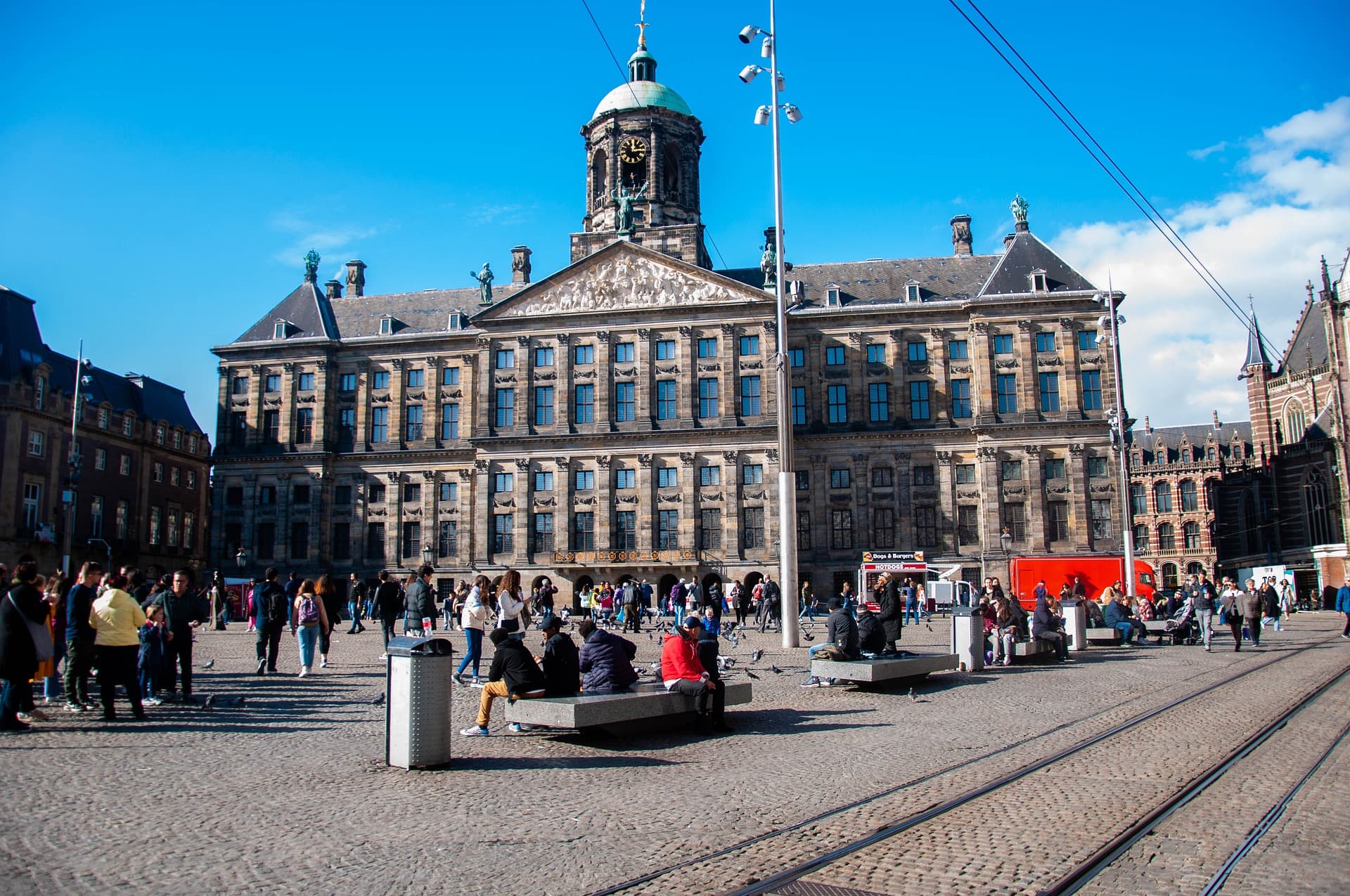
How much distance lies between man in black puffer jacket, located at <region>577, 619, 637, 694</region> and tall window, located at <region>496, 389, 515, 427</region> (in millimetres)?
44288

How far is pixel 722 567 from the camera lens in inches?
2087

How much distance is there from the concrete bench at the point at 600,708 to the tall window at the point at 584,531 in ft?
138

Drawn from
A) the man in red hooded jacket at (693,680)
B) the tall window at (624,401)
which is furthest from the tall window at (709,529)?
the man in red hooded jacket at (693,680)

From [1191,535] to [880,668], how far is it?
69.9 metres

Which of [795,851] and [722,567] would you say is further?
[722,567]

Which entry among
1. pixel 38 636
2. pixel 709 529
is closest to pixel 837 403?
pixel 709 529

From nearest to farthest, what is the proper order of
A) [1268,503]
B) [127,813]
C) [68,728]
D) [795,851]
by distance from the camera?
1. [795,851]
2. [127,813]
3. [68,728]
4. [1268,503]

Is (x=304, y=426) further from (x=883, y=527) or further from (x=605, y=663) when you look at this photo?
(x=605, y=663)

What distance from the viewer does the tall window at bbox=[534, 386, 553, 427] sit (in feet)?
183

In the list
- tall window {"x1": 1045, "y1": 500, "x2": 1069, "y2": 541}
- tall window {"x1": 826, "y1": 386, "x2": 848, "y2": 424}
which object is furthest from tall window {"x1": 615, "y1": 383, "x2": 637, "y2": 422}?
tall window {"x1": 1045, "y1": 500, "x2": 1069, "y2": 541}

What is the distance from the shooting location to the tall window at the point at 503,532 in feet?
181

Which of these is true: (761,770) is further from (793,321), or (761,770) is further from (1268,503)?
(1268,503)

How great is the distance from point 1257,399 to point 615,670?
72727 mm

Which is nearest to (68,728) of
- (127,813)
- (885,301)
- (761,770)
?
(127,813)
